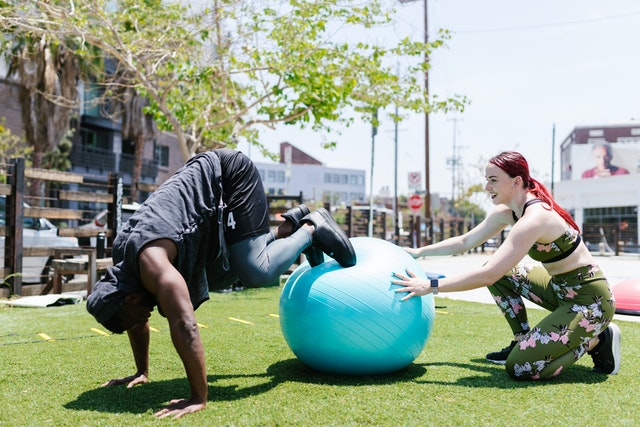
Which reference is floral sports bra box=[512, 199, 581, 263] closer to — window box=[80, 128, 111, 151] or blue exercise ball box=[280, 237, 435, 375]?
blue exercise ball box=[280, 237, 435, 375]

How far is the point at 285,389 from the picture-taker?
3703 millimetres

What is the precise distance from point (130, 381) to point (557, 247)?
9.53ft

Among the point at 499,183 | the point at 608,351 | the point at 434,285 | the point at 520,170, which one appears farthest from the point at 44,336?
the point at 608,351

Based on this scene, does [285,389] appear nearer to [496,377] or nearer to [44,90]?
[496,377]

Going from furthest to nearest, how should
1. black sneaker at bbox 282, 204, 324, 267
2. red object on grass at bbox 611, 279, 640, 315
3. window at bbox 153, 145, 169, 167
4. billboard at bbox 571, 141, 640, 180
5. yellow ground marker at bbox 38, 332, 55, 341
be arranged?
billboard at bbox 571, 141, 640, 180
window at bbox 153, 145, 169, 167
red object on grass at bbox 611, 279, 640, 315
yellow ground marker at bbox 38, 332, 55, 341
black sneaker at bbox 282, 204, 324, 267

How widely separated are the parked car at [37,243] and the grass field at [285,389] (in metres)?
4.44

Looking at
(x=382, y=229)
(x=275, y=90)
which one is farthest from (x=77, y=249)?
(x=382, y=229)

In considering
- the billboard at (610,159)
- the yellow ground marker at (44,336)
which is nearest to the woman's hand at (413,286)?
the yellow ground marker at (44,336)

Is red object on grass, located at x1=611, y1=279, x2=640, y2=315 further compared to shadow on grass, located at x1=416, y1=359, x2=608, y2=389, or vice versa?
red object on grass, located at x1=611, y1=279, x2=640, y2=315

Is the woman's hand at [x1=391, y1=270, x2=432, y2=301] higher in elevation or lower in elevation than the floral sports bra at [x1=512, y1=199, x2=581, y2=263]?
lower

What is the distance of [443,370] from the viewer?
13.9 ft

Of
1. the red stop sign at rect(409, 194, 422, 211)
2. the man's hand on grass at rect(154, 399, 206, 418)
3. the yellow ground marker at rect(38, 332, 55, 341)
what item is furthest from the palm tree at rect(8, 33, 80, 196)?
the man's hand on grass at rect(154, 399, 206, 418)

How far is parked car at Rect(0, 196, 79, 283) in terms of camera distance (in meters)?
9.77

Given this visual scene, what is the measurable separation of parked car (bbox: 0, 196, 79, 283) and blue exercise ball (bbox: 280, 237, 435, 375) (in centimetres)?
667
